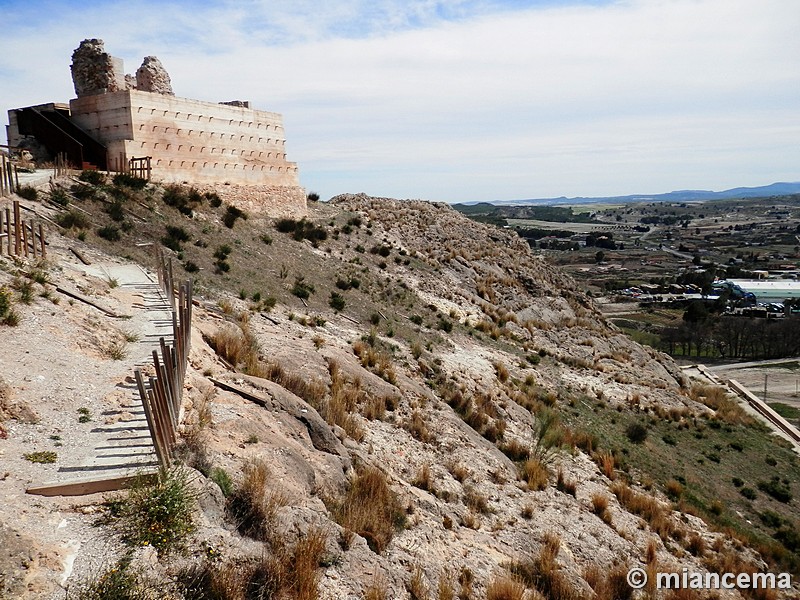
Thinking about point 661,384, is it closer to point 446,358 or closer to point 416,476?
point 446,358

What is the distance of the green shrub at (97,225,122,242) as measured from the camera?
16609mm

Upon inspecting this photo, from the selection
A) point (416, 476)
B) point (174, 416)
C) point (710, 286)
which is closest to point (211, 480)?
point (174, 416)

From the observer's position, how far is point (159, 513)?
5285 millimetres

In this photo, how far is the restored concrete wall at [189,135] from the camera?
67.8ft

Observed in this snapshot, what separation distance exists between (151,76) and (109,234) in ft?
32.5

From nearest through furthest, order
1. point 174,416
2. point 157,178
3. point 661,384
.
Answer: point 174,416
point 157,178
point 661,384

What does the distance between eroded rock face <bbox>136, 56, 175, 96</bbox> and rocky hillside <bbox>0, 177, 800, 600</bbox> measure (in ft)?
16.9

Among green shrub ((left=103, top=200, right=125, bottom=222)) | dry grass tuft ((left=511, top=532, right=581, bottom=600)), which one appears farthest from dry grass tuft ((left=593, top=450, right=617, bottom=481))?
green shrub ((left=103, top=200, right=125, bottom=222))

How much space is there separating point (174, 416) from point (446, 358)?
40.5 ft

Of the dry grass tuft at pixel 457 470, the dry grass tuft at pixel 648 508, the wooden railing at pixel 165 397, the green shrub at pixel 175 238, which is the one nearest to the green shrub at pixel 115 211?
the green shrub at pixel 175 238

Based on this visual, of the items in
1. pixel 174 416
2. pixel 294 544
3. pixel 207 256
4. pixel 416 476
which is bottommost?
pixel 416 476

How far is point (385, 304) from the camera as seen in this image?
22281 millimetres

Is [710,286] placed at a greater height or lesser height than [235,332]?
lesser

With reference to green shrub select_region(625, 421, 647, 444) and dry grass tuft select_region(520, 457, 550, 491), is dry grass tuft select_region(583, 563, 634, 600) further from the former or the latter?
green shrub select_region(625, 421, 647, 444)
